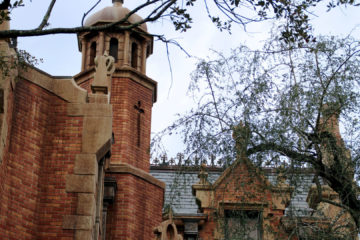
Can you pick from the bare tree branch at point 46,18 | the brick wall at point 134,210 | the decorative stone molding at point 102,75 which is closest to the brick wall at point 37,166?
the decorative stone molding at point 102,75

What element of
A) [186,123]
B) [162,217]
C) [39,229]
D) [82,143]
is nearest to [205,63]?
[186,123]

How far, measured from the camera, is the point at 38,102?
43.7 ft

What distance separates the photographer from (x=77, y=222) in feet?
40.4

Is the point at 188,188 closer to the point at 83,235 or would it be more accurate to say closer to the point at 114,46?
the point at 114,46

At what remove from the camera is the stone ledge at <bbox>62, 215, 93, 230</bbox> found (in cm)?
1227

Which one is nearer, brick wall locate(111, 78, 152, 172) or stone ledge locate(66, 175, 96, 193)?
stone ledge locate(66, 175, 96, 193)

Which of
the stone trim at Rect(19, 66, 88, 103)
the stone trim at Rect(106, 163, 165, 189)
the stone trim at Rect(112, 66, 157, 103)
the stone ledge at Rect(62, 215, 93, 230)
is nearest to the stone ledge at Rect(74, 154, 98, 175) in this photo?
the stone ledge at Rect(62, 215, 93, 230)

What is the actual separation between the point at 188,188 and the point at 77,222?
36.8 ft

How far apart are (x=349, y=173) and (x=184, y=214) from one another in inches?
391

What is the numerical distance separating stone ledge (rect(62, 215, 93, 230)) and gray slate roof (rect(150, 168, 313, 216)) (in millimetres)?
1525

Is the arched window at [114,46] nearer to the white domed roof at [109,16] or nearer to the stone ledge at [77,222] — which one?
the white domed roof at [109,16]

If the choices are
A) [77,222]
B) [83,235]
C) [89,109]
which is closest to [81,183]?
[77,222]

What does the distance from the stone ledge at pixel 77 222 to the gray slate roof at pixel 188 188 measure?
1.53 m

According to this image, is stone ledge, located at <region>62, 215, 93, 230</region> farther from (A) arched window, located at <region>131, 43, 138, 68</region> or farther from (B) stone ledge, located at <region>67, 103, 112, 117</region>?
(A) arched window, located at <region>131, 43, 138, 68</region>
